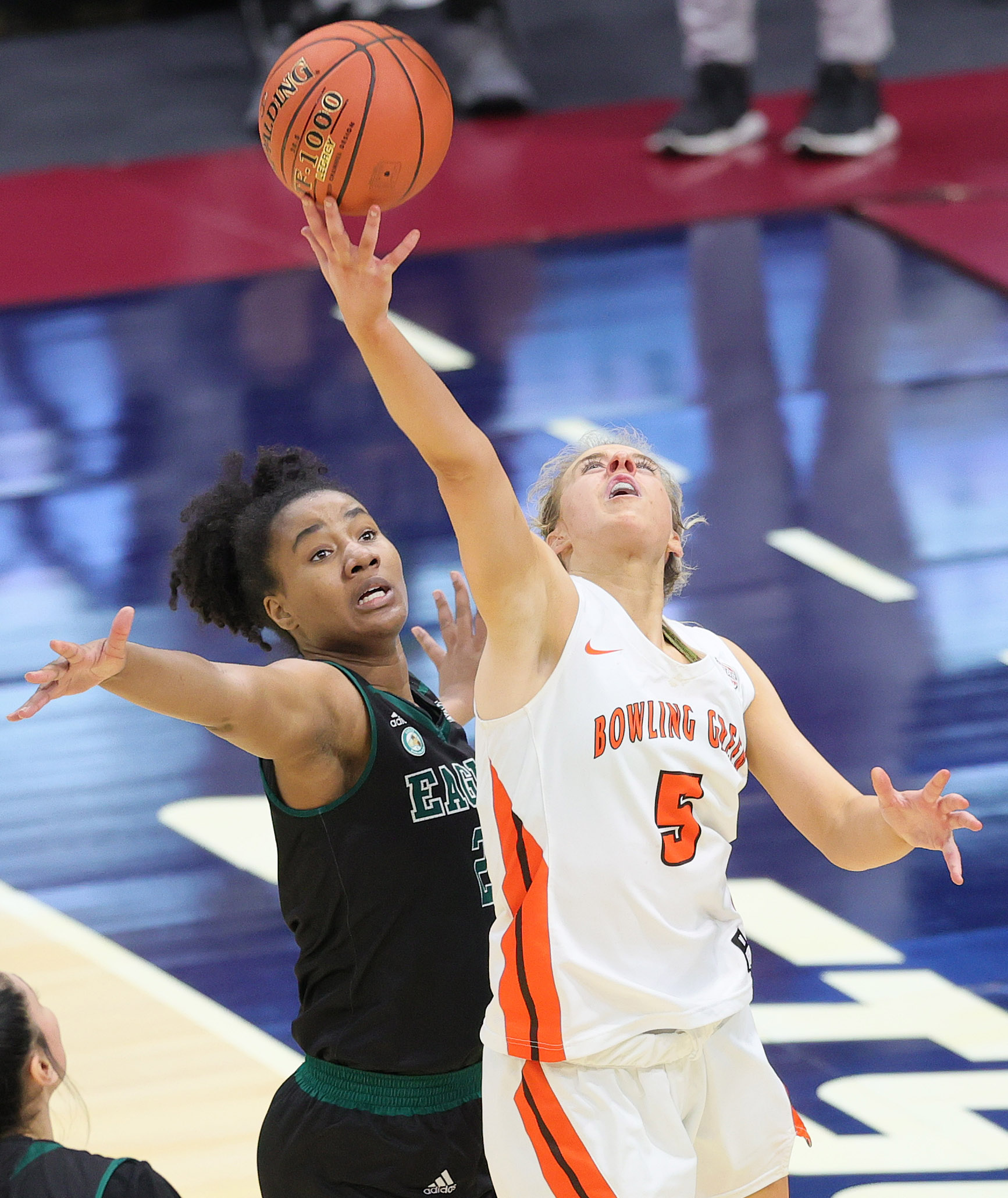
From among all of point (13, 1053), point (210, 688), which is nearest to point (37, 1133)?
point (13, 1053)

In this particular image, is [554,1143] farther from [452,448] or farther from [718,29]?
[718,29]

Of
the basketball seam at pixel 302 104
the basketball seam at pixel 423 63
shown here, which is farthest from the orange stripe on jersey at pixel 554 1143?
the basketball seam at pixel 423 63

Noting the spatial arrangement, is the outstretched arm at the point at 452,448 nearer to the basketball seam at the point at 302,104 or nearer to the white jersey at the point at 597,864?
the white jersey at the point at 597,864

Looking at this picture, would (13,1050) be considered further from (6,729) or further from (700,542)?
(700,542)

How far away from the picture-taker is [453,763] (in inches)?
111

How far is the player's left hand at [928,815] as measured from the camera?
2457 mm

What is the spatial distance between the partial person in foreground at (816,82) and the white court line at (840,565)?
3.70 meters

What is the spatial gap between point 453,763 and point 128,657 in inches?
25.0

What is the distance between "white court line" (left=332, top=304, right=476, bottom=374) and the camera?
6633 millimetres

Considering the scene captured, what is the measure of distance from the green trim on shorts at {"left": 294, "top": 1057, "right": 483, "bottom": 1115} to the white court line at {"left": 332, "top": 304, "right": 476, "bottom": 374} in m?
4.08

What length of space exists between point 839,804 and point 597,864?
505 mm

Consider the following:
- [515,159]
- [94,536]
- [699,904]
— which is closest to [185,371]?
[94,536]

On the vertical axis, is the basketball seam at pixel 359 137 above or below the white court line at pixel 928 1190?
above

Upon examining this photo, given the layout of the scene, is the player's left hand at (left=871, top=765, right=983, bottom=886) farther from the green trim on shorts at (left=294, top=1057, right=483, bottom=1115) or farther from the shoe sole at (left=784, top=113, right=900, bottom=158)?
the shoe sole at (left=784, top=113, right=900, bottom=158)
